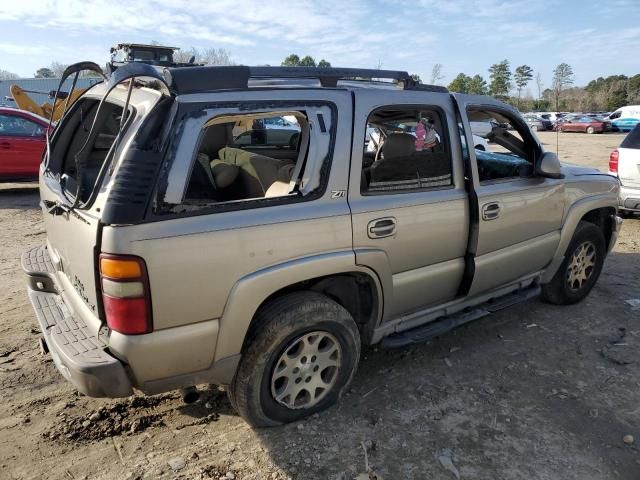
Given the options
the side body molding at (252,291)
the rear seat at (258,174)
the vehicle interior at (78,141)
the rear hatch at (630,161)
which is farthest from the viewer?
the rear hatch at (630,161)

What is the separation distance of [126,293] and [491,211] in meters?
2.51

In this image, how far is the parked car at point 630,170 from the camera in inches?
296

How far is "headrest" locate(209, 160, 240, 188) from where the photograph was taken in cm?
303

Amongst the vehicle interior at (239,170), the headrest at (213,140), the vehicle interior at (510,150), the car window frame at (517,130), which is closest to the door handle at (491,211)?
the car window frame at (517,130)

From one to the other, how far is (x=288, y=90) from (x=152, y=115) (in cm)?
75

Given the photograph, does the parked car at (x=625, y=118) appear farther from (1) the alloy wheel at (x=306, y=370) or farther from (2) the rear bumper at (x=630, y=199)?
(1) the alloy wheel at (x=306, y=370)

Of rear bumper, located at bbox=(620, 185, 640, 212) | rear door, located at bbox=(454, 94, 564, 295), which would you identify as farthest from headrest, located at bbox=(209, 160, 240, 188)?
rear bumper, located at bbox=(620, 185, 640, 212)

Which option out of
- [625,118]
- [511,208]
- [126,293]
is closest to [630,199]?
[511,208]

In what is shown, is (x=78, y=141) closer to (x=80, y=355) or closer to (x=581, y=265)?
(x=80, y=355)

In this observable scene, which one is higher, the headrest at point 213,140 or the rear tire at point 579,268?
the headrest at point 213,140

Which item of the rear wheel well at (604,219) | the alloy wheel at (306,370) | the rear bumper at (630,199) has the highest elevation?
the rear wheel well at (604,219)

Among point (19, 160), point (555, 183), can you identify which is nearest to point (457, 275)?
point (555, 183)

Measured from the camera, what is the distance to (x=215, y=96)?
2.46 meters

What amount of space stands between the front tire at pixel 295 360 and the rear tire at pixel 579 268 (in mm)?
2506
